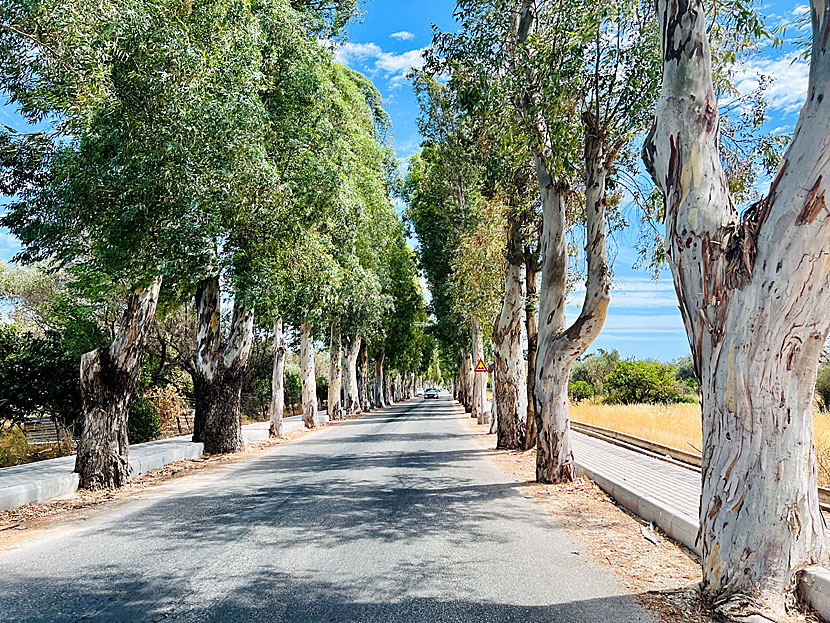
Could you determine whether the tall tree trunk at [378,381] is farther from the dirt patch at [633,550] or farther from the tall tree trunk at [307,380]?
the dirt patch at [633,550]

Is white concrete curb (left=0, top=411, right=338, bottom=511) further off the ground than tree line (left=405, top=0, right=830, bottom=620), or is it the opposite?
tree line (left=405, top=0, right=830, bottom=620)

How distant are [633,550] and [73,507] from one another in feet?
27.2

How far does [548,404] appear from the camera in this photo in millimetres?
11297

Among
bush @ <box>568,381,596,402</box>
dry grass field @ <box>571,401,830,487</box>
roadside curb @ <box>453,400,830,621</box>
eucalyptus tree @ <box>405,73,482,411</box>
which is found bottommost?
bush @ <box>568,381,596,402</box>

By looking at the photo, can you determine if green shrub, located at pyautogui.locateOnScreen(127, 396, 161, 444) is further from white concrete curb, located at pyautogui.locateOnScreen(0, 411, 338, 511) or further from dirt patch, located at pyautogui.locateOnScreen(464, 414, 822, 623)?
dirt patch, located at pyautogui.locateOnScreen(464, 414, 822, 623)

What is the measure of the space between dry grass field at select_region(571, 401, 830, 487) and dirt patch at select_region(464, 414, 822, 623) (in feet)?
11.0

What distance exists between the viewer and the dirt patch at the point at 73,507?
26.8 feet

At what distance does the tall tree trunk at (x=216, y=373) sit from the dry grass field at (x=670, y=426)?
1159cm

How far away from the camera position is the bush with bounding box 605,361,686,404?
3562 centimetres

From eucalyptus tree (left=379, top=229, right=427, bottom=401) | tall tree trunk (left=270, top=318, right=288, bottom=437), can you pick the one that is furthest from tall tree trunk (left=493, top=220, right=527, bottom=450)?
eucalyptus tree (left=379, top=229, right=427, bottom=401)

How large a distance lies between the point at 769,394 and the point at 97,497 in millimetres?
10261

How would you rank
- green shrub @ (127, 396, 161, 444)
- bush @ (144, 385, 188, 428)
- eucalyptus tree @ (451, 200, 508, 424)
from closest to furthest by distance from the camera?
eucalyptus tree @ (451, 200, 508, 424)
green shrub @ (127, 396, 161, 444)
bush @ (144, 385, 188, 428)

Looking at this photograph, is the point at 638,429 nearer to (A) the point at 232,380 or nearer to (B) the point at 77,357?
(A) the point at 232,380

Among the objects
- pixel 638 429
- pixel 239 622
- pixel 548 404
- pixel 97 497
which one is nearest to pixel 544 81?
pixel 548 404
